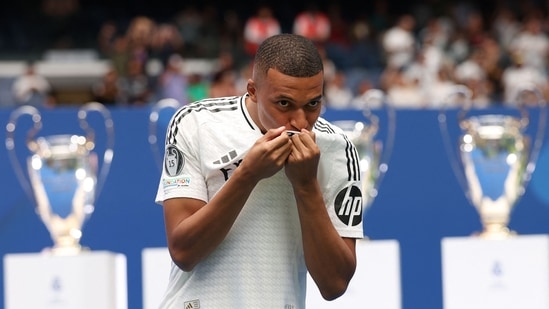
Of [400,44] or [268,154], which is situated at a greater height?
[400,44]

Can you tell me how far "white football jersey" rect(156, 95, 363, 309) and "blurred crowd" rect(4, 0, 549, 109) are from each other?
6938 mm

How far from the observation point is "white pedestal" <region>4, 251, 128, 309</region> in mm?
4590

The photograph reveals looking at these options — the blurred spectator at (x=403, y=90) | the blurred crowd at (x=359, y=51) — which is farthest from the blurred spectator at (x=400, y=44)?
the blurred spectator at (x=403, y=90)

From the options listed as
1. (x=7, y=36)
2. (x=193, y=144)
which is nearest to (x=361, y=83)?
(x=7, y=36)

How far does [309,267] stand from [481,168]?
2845 mm

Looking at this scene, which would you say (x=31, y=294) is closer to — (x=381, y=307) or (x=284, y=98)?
(x=381, y=307)

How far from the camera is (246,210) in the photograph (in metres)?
2.59

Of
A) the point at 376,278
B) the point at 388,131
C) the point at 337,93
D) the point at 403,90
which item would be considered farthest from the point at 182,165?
the point at 337,93

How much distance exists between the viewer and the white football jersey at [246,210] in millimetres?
2576

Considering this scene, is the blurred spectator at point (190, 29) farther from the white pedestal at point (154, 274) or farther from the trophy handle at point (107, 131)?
the white pedestal at point (154, 274)

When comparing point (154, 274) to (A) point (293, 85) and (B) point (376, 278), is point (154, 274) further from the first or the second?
(A) point (293, 85)

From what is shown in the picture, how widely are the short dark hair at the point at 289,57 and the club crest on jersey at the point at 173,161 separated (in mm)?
261

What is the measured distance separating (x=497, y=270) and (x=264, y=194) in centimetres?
243

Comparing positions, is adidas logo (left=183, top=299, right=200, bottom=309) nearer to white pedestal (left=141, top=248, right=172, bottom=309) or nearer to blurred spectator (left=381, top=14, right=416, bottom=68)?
white pedestal (left=141, top=248, right=172, bottom=309)
